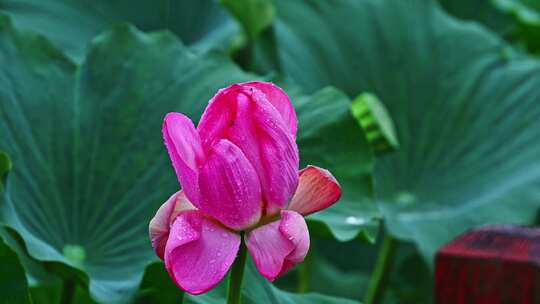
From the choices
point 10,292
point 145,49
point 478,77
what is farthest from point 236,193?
point 478,77

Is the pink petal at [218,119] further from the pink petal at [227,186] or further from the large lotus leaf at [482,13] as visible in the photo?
the large lotus leaf at [482,13]

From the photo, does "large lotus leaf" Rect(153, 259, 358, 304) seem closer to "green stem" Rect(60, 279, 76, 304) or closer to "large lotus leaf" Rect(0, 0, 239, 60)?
"green stem" Rect(60, 279, 76, 304)

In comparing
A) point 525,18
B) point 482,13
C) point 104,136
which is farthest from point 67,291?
point 482,13

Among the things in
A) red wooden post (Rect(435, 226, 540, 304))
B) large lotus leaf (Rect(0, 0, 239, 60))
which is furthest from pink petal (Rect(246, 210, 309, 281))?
large lotus leaf (Rect(0, 0, 239, 60))

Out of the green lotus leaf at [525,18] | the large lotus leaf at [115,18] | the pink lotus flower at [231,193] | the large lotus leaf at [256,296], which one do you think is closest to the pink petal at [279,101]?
the pink lotus flower at [231,193]

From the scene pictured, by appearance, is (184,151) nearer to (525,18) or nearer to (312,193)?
(312,193)

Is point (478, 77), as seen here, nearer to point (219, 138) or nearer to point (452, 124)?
point (452, 124)
